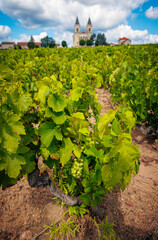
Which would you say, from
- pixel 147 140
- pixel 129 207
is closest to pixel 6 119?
pixel 129 207

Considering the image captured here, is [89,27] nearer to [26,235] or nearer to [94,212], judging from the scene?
[94,212]

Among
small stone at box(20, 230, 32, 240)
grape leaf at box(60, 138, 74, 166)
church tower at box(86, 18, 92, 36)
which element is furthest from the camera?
church tower at box(86, 18, 92, 36)

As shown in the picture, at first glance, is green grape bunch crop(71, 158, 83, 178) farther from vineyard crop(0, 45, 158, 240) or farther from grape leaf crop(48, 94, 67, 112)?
grape leaf crop(48, 94, 67, 112)

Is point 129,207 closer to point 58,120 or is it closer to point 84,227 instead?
point 84,227

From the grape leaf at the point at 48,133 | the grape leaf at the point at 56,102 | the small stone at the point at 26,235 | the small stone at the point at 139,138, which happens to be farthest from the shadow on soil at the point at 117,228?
the small stone at the point at 139,138

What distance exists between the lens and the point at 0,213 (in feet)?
6.27

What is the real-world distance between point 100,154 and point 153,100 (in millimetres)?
2655

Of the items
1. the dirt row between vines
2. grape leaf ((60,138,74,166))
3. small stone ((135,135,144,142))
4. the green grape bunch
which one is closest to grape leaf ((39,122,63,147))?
grape leaf ((60,138,74,166))

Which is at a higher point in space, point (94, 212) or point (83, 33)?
point (83, 33)

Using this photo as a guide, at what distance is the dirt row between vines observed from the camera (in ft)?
5.66

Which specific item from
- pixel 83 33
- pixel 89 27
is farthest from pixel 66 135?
pixel 89 27

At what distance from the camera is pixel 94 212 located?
1.87 m

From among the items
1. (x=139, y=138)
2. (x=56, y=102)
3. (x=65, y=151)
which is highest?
(x=56, y=102)

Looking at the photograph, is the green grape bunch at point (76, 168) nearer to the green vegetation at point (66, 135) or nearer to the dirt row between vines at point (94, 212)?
the green vegetation at point (66, 135)
